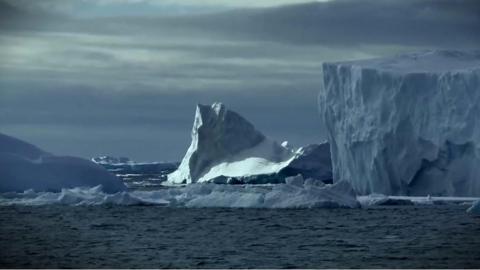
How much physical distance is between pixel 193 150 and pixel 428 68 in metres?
20.7

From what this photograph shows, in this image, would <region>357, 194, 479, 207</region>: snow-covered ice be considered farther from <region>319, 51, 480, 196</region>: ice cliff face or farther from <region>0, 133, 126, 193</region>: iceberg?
<region>0, 133, 126, 193</region>: iceberg

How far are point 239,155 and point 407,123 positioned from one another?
19.2m

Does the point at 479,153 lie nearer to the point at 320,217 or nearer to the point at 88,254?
the point at 320,217

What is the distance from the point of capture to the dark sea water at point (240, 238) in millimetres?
22281

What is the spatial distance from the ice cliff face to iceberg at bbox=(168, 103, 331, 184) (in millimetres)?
12347

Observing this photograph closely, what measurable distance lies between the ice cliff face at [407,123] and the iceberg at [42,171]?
10.5m

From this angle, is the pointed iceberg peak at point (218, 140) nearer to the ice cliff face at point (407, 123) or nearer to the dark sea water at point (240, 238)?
the ice cliff face at point (407, 123)

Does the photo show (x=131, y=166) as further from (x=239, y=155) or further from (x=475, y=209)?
(x=475, y=209)

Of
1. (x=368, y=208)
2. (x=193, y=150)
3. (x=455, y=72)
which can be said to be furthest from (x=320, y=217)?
(x=193, y=150)

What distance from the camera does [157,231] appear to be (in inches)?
1172

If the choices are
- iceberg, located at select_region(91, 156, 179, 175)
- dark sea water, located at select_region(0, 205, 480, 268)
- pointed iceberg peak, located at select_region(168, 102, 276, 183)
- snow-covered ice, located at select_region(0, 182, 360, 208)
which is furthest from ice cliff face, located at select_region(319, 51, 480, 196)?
iceberg, located at select_region(91, 156, 179, 175)

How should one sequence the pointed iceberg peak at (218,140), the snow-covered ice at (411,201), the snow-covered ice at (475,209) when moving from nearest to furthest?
1. the snow-covered ice at (475,209)
2. the snow-covered ice at (411,201)
3. the pointed iceberg peak at (218,140)

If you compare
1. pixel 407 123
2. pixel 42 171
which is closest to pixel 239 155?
pixel 407 123

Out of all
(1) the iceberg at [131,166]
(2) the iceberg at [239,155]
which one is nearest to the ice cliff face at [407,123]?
(2) the iceberg at [239,155]
